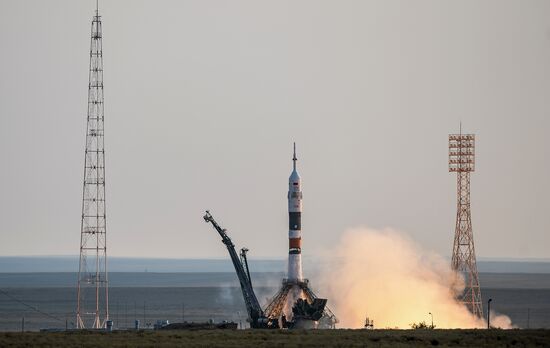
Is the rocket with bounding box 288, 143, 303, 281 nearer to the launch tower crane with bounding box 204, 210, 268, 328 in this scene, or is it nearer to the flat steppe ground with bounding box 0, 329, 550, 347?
the launch tower crane with bounding box 204, 210, 268, 328

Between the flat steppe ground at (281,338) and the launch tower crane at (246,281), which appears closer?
the flat steppe ground at (281,338)

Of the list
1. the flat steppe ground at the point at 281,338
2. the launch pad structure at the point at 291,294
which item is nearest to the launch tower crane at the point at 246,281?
the launch pad structure at the point at 291,294

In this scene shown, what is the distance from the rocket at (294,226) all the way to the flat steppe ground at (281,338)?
21.1 m

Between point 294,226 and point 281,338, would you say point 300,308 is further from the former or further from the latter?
point 281,338

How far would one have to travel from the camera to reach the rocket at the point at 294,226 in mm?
159125

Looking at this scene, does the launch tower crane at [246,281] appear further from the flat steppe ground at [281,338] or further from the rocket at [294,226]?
the flat steppe ground at [281,338]

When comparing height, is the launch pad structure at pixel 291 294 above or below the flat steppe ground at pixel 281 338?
above

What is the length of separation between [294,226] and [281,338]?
98.0ft

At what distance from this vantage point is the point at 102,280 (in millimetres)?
153750

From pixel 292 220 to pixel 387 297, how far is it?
20.9 meters

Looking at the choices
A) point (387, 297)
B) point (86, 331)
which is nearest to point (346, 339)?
point (86, 331)

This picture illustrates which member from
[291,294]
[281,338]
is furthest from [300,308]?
[281,338]

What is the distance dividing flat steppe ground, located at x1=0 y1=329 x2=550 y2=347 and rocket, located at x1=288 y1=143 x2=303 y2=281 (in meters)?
21.1

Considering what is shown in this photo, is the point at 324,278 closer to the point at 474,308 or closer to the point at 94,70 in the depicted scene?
the point at 474,308
